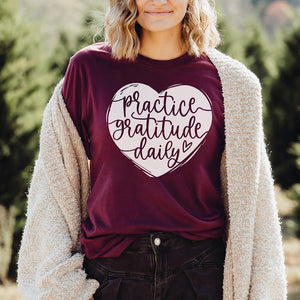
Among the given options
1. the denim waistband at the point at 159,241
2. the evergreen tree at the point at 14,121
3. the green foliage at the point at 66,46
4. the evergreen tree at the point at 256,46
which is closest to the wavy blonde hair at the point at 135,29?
the denim waistband at the point at 159,241

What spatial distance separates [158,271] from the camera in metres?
1.98

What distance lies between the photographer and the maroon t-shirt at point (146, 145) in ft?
6.59

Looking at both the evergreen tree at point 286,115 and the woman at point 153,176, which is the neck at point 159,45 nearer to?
the woman at point 153,176

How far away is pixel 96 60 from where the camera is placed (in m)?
2.13

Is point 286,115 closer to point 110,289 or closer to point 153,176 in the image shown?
point 153,176

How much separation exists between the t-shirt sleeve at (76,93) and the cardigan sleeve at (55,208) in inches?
1.2

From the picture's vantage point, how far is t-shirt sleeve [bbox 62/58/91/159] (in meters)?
2.12

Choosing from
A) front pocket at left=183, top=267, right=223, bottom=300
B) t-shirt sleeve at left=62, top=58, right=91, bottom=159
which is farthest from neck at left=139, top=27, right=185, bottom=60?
front pocket at left=183, top=267, right=223, bottom=300

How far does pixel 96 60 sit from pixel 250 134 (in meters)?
0.67

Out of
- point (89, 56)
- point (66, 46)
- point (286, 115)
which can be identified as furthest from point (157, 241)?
point (66, 46)

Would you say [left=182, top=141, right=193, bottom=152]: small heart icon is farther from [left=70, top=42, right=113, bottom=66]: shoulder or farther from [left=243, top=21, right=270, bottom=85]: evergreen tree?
[left=243, top=21, right=270, bottom=85]: evergreen tree

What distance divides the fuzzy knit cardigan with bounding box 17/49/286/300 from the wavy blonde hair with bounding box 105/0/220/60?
0.38ft

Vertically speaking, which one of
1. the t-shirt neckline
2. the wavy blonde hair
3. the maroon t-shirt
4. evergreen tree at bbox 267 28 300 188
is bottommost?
evergreen tree at bbox 267 28 300 188

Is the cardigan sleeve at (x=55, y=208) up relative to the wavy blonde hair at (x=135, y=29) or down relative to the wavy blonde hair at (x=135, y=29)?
down
